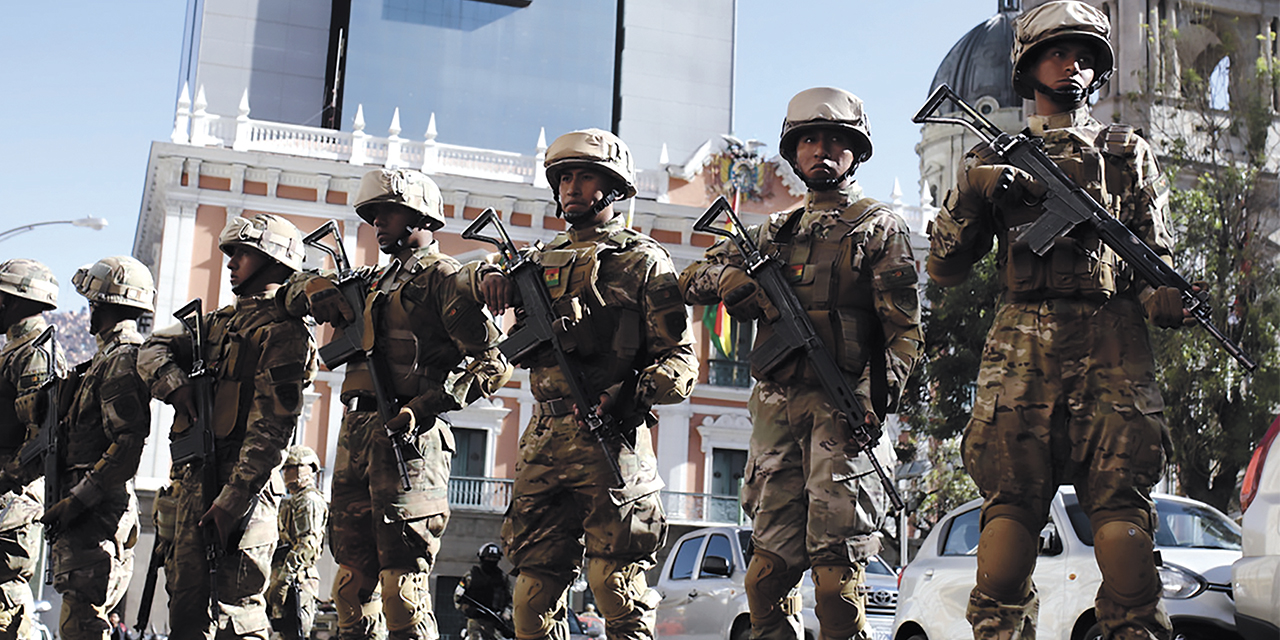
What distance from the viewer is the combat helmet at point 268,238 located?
24.0 feet

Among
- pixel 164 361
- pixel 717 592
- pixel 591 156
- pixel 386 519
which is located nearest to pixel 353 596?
pixel 386 519

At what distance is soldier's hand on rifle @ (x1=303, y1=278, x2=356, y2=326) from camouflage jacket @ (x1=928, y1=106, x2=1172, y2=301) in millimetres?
3190

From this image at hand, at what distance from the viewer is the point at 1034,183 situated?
16.2ft

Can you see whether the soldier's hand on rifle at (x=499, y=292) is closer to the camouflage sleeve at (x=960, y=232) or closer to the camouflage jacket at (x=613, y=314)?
the camouflage jacket at (x=613, y=314)

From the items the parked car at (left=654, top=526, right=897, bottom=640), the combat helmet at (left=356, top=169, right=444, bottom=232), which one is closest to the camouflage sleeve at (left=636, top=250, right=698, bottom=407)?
the combat helmet at (left=356, top=169, right=444, bottom=232)

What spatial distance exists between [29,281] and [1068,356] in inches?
272

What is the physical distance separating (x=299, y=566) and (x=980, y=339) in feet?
54.6

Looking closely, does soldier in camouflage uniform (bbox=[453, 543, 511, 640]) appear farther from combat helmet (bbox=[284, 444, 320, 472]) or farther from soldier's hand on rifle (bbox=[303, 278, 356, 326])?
soldier's hand on rifle (bbox=[303, 278, 356, 326])

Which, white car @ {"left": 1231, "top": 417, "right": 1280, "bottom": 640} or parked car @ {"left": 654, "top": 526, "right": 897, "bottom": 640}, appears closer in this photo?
white car @ {"left": 1231, "top": 417, "right": 1280, "bottom": 640}

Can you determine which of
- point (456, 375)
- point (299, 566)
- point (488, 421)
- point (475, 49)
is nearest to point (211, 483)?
point (456, 375)

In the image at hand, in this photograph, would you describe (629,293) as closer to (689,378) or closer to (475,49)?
(689,378)

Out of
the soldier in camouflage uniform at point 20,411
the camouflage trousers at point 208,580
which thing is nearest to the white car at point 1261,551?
the camouflage trousers at point 208,580

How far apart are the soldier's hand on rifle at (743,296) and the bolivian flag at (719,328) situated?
2295cm

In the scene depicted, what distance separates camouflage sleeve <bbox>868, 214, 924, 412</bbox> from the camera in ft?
17.8
